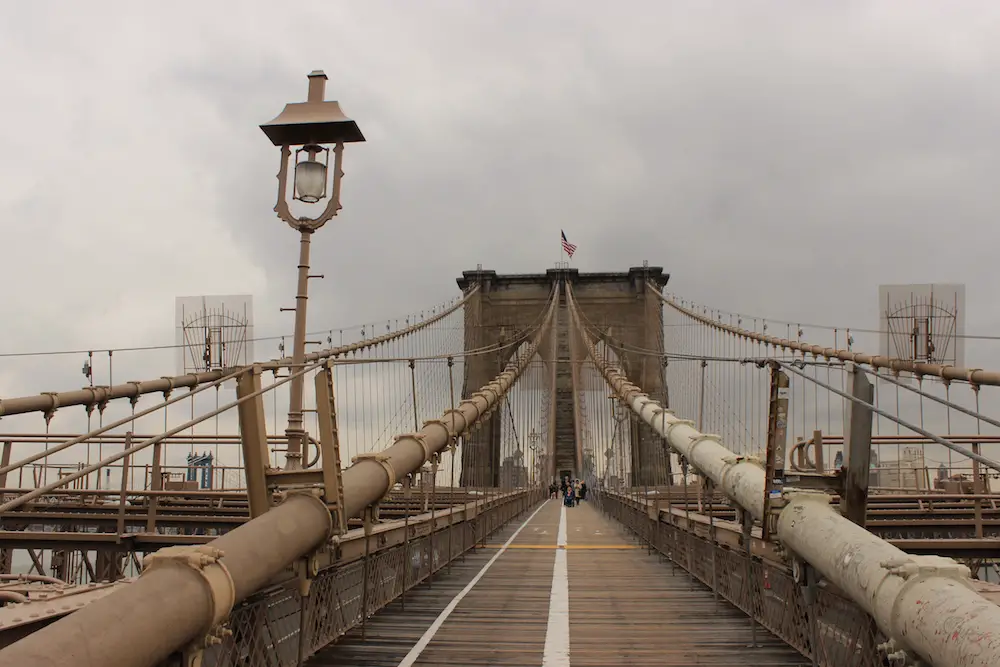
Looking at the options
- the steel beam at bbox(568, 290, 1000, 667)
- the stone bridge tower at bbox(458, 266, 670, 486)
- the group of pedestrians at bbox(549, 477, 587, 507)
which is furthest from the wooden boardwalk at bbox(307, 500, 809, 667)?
the stone bridge tower at bbox(458, 266, 670, 486)

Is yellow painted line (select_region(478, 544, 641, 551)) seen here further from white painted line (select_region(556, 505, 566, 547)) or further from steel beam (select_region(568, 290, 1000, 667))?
Result: steel beam (select_region(568, 290, 1000, 667))

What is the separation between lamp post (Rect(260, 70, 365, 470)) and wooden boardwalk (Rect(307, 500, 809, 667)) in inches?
78.9

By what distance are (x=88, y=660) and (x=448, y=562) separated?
9.78m

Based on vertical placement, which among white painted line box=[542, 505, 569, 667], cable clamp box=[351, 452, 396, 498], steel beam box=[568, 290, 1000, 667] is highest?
cable clamp box=[351, 452, 396, 498]

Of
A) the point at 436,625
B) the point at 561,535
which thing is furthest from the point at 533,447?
the point at 436,625

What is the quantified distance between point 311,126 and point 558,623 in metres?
5.44

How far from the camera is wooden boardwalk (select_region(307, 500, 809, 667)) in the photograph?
22.1 ft

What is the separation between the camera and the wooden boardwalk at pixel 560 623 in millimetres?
6727

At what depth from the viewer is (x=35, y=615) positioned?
185 inches

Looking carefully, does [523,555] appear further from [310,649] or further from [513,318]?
[513,318]

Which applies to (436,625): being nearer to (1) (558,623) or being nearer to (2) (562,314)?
(1) (558,623)

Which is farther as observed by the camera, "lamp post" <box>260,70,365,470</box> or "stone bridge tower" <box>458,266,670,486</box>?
"stone bridge tower" <box>458,266,670,486</box>

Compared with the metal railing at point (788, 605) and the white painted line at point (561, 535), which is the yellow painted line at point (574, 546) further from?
the metal railing at point (788, 605)

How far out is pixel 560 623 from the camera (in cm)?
827
